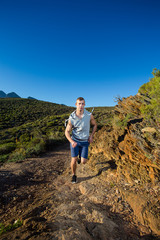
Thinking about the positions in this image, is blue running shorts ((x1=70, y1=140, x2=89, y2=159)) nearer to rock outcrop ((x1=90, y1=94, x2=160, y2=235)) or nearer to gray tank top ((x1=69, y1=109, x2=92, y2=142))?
gray tank top ((x1=69, y1=109, x2=92, y2=142))

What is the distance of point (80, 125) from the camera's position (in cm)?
346

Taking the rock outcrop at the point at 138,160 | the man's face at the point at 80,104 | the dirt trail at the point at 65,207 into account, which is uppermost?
the man's face at the point at 80,104

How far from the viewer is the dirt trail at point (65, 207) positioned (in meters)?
1.84

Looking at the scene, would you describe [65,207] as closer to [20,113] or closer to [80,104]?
[80,104]

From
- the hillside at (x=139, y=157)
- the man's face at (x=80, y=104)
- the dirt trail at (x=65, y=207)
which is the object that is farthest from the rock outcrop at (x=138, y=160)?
the man's face at (x=80, y=104)

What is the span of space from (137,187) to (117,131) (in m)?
2.32

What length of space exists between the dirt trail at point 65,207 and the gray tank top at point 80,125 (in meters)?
1.47

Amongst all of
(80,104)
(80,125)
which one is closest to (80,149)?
(80,125)

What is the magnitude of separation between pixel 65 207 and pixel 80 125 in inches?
76.2

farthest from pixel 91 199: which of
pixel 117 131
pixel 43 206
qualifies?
pixel 117 131

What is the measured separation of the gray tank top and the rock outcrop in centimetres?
157

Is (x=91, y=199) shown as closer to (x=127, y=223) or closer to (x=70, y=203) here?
(x=70, y=203)

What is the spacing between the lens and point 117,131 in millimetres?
5117

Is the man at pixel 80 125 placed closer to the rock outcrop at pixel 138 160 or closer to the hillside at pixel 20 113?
the rock outcrop at pixel 138 160
